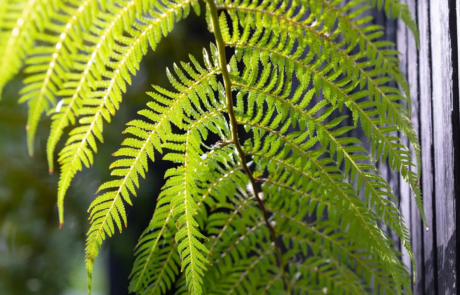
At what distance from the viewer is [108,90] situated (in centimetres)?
47

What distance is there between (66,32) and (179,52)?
3.51 ft

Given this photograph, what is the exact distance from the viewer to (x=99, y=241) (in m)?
0.55

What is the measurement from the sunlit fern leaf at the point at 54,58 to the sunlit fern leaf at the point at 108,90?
1.9 inches


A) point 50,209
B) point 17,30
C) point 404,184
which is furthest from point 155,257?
point 50,209

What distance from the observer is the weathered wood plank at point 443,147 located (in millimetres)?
621

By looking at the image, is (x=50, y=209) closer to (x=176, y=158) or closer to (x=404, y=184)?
(x=176, y=158)

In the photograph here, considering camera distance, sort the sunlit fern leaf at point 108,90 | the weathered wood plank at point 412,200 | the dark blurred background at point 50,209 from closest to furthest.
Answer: the sunlit fern leaf at point 108,90 → the weathered wood plank at point 412,200 → the dark blurred background at point 50,209

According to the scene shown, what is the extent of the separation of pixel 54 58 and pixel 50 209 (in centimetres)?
115

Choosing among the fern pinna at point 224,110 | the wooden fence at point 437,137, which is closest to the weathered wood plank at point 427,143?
the wooden fence at point 437,137

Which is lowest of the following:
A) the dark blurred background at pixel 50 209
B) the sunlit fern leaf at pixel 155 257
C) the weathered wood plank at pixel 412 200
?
the dark blurred background at pixel 50 209

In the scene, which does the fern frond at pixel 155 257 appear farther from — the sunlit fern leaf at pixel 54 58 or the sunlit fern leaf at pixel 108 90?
the sunlit fern leaf at pixel 54 58

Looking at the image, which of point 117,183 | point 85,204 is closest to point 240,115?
point 117,183

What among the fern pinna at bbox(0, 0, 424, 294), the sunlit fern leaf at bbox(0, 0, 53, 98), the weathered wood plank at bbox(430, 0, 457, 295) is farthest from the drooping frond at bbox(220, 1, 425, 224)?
the sunlit fern leaf at bbox(0, 0, 53, 98)

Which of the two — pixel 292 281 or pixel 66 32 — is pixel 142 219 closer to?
pixel 292 281
